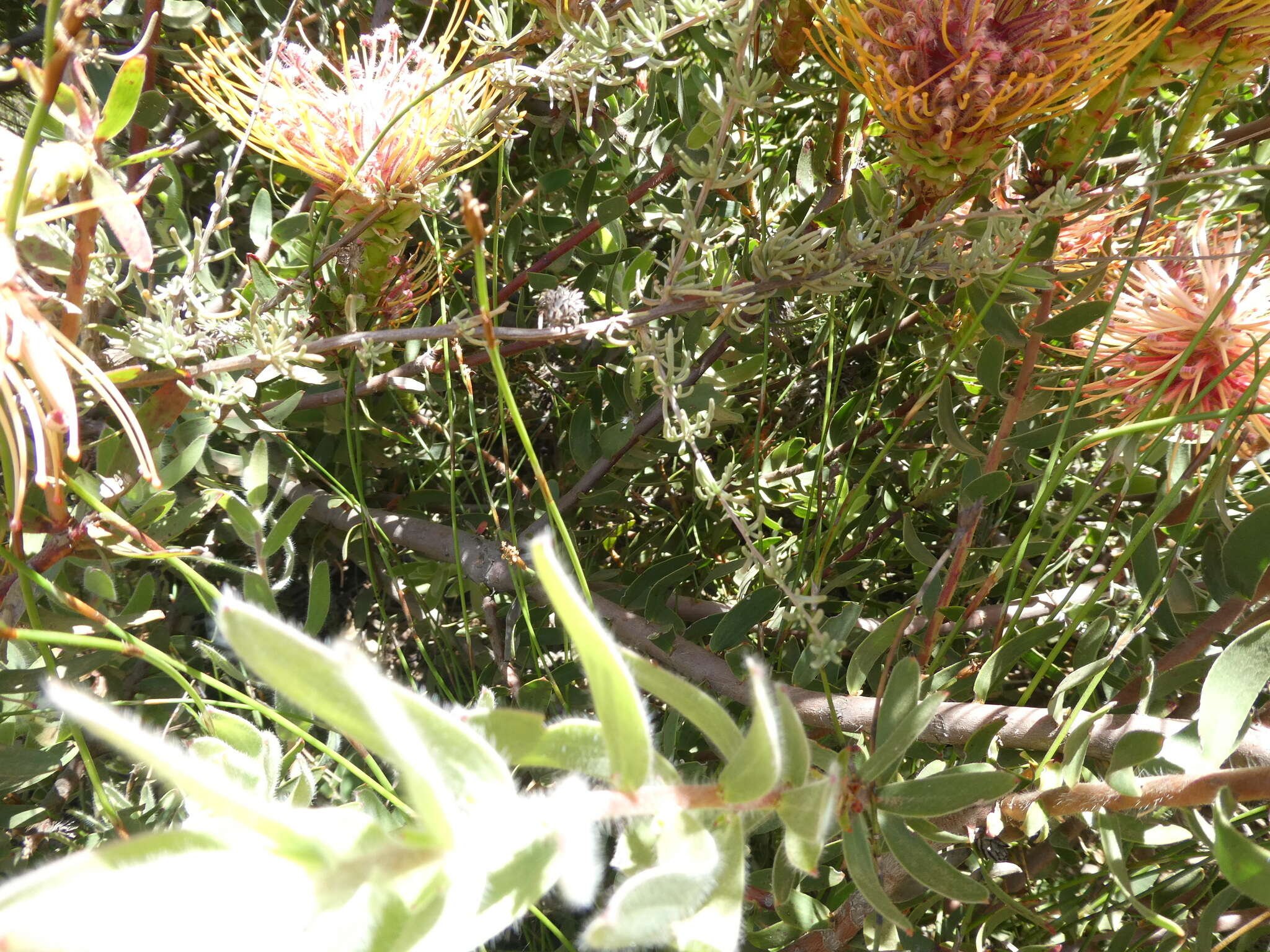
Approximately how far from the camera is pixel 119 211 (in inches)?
13.1

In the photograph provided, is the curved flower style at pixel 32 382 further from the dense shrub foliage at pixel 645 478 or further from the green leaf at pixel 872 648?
the green leaf at pixel 872 648

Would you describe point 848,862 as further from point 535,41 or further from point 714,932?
point 535,41

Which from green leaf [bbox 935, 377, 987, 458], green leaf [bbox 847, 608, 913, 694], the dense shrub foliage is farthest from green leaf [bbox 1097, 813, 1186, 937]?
green leaf [bbox 935, 377, 987, 458]

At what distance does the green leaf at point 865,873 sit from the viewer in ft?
0.97

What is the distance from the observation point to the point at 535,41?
1.61 feet

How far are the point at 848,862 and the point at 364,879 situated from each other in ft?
0.64

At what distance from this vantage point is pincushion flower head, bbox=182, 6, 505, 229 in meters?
0.51

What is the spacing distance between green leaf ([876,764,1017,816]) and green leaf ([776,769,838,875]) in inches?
3.0

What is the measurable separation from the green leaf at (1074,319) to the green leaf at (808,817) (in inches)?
12.0

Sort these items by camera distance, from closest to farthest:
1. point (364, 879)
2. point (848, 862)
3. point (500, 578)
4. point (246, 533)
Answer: point (364, 879) < point (848, 862) < point (246, 533) < point (500, 578)

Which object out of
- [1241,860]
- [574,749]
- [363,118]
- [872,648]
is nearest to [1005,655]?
[872,648]

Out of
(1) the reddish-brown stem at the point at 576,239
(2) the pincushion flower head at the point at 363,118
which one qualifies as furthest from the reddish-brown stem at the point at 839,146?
(2) the pincushion flower head at the point at 363,118

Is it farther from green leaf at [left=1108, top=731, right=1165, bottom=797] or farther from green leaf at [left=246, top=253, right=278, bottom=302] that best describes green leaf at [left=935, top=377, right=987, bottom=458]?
green leaf at [left=246, top=253, right=278, bottom=302]

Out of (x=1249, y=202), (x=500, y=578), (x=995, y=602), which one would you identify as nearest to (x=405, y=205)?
(x=500, y=578)
